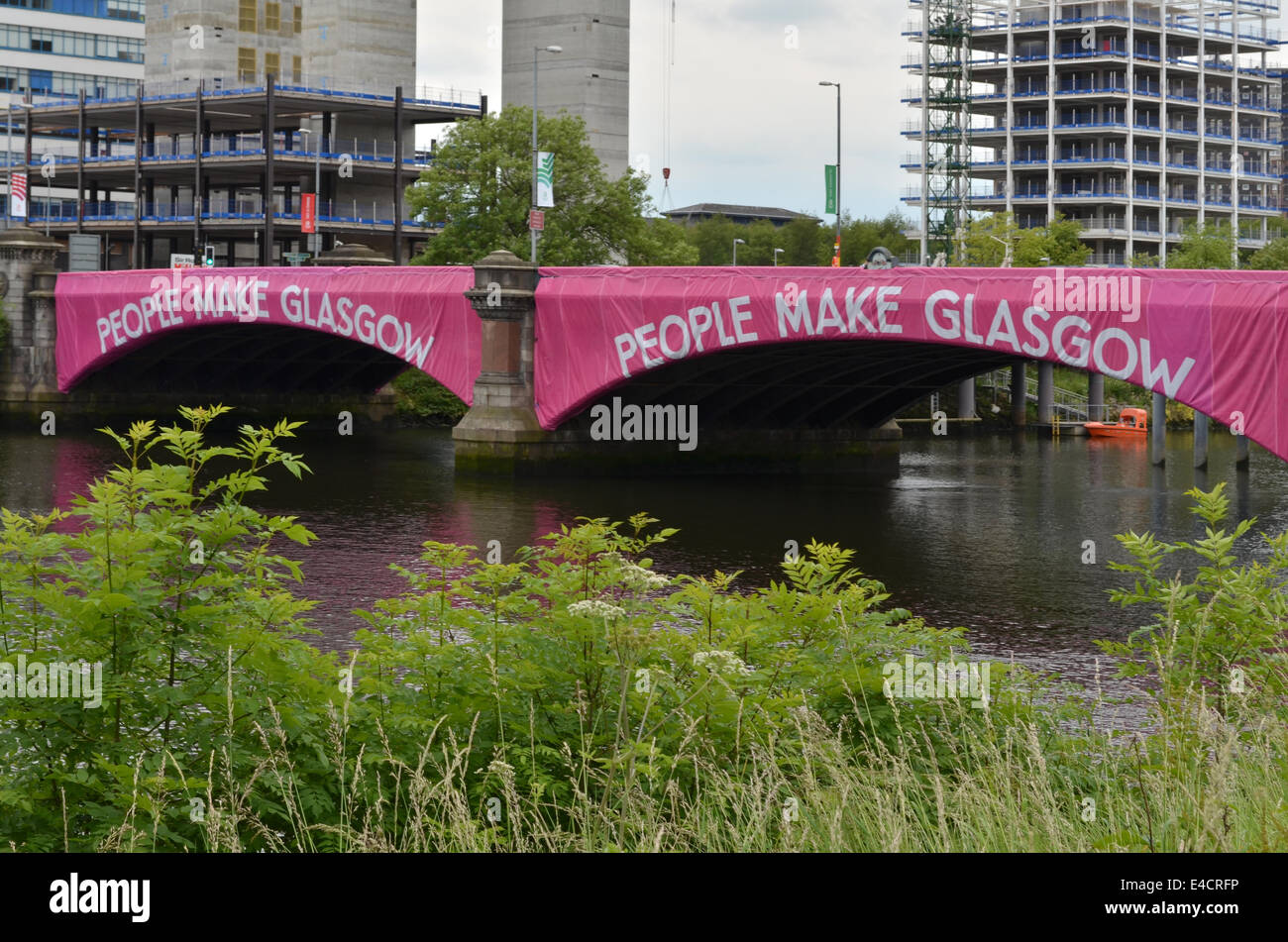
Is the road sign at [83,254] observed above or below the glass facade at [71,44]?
below

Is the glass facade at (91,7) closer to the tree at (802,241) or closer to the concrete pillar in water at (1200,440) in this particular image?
the tree at (802,241)

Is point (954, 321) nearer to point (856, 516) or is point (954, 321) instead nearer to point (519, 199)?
point (856, 516)

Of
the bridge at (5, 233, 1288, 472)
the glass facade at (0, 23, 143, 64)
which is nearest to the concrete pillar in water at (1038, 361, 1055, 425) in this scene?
the bridge at (5, 233, 1288, 472)

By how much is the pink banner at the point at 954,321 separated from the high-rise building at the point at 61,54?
88.6 meters

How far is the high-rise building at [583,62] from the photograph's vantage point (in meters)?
109

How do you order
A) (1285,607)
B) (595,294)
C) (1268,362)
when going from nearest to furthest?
(1285,607) → (1268,362) → (595,294)

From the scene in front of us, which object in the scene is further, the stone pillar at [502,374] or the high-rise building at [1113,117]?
the high-rise building at [1113,117]

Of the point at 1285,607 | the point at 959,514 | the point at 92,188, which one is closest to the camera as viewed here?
the point at 1285,607

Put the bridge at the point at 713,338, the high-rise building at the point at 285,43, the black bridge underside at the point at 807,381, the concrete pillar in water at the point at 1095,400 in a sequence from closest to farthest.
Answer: the bridge at the point at 713,338
the black bridge underside at the point at 807,381
the concrete pillar in water at the point at 1095,400
the high-rise building at the point at 285,43

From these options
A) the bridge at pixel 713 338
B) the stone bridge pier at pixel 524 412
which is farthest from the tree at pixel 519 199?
the stone bridge pier at pixel 524 412

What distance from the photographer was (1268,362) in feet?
103
